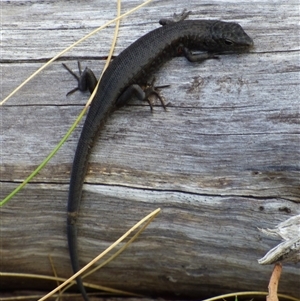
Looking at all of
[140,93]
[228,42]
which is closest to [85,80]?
[140,93]

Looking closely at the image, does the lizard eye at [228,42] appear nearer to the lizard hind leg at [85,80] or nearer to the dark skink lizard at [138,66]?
the dark skink lizard at [138,66]

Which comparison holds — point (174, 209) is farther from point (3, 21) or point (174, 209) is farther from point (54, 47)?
point (3, 21)

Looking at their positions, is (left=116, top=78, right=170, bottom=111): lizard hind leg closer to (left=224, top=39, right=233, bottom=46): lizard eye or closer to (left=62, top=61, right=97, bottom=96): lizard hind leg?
(left=62, top=61, right=97, bottom=96): lizard hind leg

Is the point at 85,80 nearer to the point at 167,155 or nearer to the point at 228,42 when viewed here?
the point at 167,155

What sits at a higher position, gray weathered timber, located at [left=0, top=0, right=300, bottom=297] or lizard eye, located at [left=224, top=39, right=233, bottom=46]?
lizard eye, located at [left=224, top=39, right=233, bottom=46]

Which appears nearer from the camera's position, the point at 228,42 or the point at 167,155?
the point at 167,155

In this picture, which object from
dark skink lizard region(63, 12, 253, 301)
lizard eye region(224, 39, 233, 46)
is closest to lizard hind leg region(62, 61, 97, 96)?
dark skink lizard region(63, 12, 253, 301)

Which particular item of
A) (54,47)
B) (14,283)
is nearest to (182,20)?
(54,47)

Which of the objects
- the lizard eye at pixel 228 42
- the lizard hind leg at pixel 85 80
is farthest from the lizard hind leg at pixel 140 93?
the lizard eye at pixel 228 42
